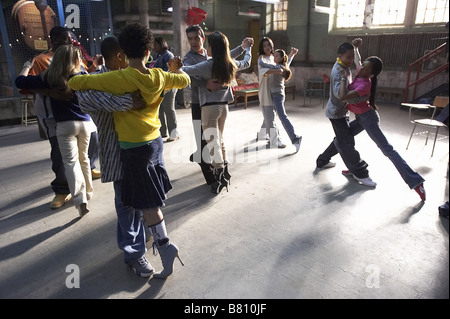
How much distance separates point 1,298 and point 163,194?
1.20 metres

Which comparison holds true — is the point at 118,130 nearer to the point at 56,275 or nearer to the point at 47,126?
the point at 56,275

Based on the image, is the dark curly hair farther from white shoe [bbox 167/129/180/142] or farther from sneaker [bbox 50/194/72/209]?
white shoe [bbox 167/129/180/142]

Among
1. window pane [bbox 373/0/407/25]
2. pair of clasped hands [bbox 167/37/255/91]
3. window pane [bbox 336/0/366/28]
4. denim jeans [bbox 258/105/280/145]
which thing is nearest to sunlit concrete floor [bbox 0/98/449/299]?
denim jeans [bbox 258/105/280/145]

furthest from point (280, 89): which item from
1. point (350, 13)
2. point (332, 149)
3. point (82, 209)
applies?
point (350, 13)

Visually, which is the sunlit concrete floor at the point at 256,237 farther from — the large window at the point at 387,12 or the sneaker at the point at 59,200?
the large window at the point at 387,12

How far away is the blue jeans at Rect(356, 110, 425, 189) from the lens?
314 centimetres

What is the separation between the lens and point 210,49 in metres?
2.92

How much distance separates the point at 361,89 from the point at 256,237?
189cm

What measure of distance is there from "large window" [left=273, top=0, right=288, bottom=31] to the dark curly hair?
1063 cm

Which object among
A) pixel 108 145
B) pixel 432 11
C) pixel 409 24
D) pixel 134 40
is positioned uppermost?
pixel 432 11

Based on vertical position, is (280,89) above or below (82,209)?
above

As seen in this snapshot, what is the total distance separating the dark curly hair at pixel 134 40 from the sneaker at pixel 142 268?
1342 mm

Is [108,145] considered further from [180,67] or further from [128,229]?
[180,67]

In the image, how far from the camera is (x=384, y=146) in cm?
326
